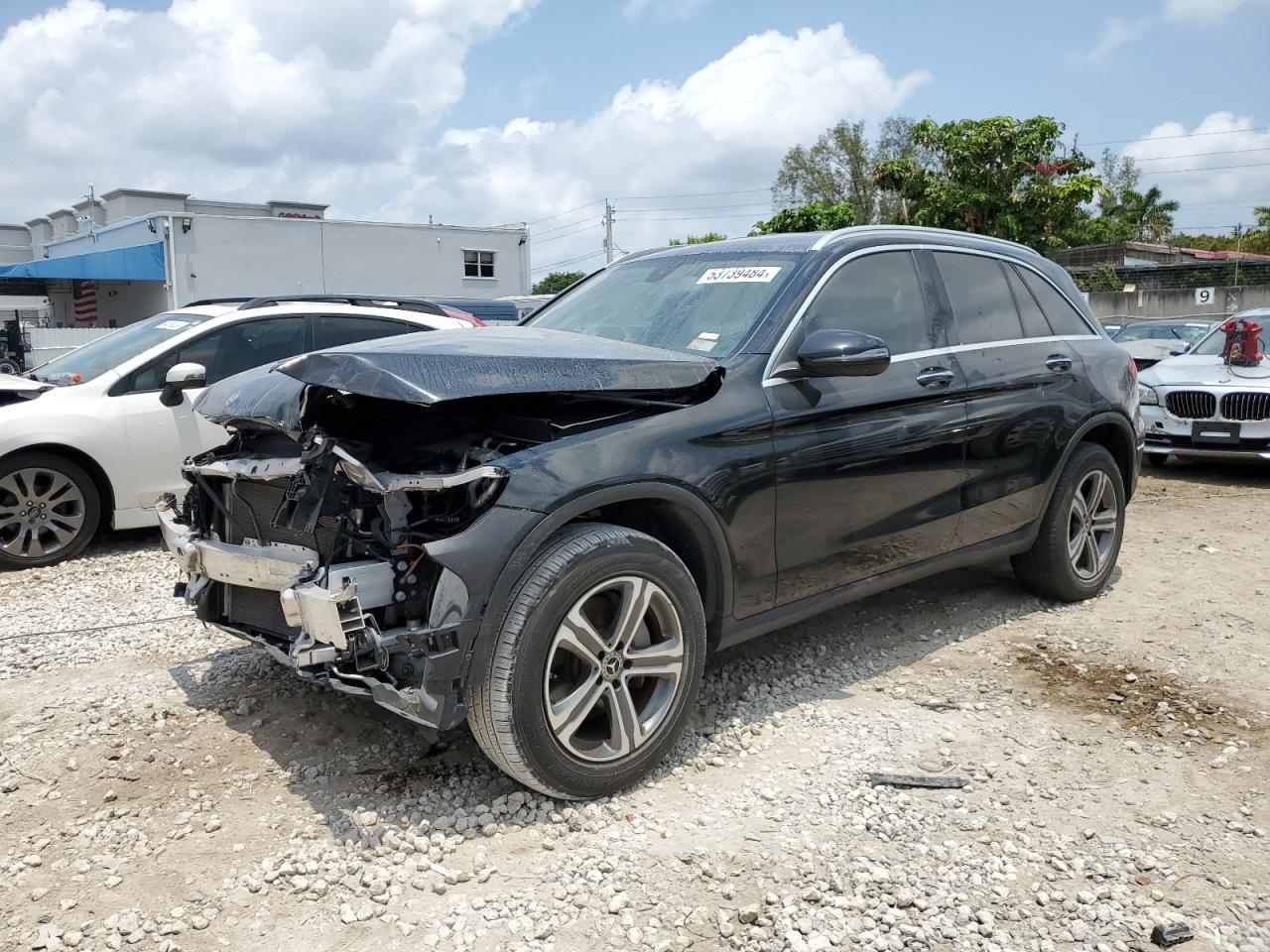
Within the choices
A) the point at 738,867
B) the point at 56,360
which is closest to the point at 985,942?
the point at 738,867

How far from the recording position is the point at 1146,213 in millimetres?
52812

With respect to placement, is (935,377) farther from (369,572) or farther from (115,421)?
(115,421)

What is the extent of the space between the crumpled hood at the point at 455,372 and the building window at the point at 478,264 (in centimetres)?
3562

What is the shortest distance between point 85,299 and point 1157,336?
114 ft

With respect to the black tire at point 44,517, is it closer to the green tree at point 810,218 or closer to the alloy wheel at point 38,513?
the alloy wheel at point 38,513

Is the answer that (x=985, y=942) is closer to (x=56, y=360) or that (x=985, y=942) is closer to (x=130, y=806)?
(x=130, y=806)

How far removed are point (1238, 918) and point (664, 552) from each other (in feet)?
6.23

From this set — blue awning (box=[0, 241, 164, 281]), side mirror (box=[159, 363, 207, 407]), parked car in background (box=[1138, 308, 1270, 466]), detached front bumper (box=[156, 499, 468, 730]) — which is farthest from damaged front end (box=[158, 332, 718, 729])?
blue awning (box=[0, 241, 164, 281])

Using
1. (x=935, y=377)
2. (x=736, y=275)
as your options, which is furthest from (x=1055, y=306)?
(x=736, y=275)

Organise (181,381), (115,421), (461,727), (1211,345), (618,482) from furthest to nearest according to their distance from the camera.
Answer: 1. (1211,345)
2. (115,421)
3. (181,381)
4. (461,727)
5. (618,482)

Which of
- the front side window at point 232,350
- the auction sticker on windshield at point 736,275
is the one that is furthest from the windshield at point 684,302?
the front side window at point 232,350

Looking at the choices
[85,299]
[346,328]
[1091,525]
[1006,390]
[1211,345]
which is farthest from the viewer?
[85,299]

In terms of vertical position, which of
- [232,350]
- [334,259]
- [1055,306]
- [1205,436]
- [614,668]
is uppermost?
[334,259]

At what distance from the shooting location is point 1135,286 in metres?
33.5
